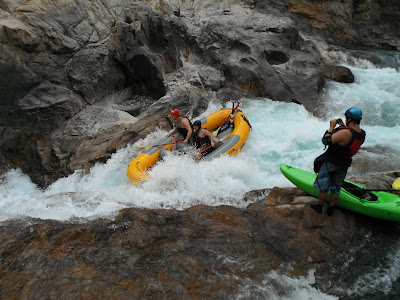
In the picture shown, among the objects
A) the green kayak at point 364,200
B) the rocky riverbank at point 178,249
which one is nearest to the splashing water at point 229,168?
the rocky riverbank at point 178,249

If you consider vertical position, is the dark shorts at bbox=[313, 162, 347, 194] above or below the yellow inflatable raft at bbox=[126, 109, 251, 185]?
above

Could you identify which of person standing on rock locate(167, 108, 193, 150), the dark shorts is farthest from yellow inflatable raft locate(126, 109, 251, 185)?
the dark shorts

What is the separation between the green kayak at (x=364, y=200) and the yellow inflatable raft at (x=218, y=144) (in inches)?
85.0

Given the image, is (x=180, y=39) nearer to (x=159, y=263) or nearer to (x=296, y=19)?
(x=296, y=19)

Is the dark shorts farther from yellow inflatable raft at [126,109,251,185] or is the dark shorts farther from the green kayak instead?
yellow inflatable raft at [126,109,251,185]

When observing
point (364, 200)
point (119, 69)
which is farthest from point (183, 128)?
point (364, 200)

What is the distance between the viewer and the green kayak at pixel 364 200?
11.6 feet

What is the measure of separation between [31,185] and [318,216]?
6.48 m

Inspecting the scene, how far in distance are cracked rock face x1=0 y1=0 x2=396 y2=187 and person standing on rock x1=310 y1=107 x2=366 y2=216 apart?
16.2 ft

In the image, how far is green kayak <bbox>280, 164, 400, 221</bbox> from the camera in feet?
11.6

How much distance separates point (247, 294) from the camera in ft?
9.45

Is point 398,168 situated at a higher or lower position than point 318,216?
lower

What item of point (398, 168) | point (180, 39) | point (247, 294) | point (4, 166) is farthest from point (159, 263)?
point (180, 39)

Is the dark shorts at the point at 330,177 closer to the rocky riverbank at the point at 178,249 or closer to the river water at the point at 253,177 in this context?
the rocky riverbank at the point at 178,249
